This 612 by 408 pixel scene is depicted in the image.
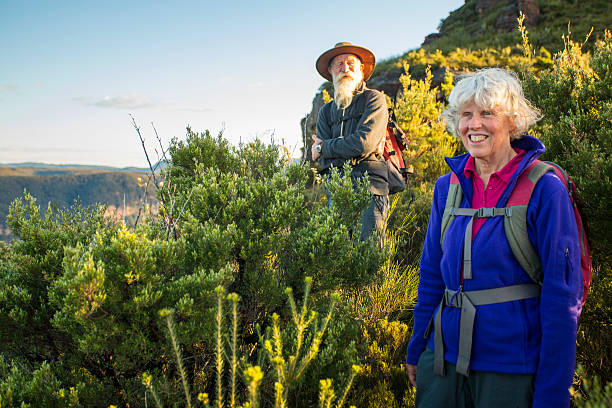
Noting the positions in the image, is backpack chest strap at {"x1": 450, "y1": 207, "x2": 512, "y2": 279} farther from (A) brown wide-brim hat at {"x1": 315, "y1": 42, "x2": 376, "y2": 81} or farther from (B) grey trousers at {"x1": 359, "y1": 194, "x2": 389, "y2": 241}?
(A) brown wide-brim hat at {"x1": 315, "y1": 42, "x2": 376, "y2": 81}

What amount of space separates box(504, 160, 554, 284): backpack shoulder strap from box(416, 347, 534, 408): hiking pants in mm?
414

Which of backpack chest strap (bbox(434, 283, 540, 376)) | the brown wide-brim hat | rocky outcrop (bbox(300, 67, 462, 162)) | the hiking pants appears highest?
rocky outcrop (bbox(300, 67, 462, 162))

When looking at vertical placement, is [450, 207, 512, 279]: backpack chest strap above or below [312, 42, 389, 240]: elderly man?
below

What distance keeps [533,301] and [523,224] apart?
31cm

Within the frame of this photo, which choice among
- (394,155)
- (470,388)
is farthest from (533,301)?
(394,155)

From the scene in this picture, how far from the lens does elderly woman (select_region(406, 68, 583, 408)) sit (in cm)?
134

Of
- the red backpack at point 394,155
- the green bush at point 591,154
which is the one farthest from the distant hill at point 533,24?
the red backpack at point 394,155

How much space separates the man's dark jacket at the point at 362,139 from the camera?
342 cm

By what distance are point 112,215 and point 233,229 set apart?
139cm

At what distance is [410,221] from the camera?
5.12 meters

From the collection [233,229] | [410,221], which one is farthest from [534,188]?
[410,221]

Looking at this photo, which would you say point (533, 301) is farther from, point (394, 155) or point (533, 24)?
point (533, 24)

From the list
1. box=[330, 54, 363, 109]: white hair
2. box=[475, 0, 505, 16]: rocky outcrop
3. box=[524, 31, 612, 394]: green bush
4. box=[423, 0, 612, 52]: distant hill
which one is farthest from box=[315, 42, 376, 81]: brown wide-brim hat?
box=[475, 0, 505, 16]: rocky outcrop

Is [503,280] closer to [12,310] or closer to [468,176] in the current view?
[468,176]
